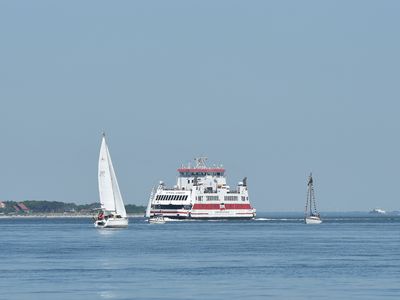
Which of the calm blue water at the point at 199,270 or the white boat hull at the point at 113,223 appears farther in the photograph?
the white boat hull at the point at 113,223

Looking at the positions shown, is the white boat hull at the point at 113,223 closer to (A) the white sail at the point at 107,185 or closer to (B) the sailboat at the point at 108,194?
(B) the sailboat at the point at 108,194

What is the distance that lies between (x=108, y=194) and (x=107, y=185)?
1243 mm

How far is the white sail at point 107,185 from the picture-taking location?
598 ft

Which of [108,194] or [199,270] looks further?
[108,194]

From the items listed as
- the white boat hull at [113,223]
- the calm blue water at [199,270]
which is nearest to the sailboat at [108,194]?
the white boat hull at [113,223]

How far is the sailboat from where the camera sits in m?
182

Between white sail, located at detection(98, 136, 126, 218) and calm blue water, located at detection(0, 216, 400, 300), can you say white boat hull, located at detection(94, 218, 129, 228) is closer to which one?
white sail, located at detection(98, 136, 126, 218)

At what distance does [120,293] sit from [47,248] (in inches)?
2023

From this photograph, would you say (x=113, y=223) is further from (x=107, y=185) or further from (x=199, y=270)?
(x=199, y=270)

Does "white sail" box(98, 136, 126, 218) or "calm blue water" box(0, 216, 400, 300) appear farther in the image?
"white sail" box(98, 136, 126, 218)

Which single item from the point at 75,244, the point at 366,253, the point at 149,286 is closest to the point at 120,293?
the point at 149,286

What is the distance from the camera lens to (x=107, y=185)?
18300 centimetres

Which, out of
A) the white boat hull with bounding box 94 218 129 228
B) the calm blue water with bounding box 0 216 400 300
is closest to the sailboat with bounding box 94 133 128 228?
the white boat hull with bounding box 94 218 129 228

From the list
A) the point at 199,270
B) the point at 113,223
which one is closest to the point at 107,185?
the point at 113,223
